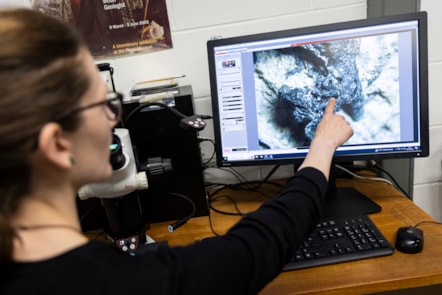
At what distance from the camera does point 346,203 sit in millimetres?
1080

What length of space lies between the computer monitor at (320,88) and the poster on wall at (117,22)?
0.90ft

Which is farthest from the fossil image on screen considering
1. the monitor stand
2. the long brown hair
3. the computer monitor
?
the long brown hair

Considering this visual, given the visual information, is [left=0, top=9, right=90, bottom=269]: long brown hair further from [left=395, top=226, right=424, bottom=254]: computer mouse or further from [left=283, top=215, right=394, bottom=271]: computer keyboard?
[left=395, top=226, right=424, bottom=254]: computer mouse

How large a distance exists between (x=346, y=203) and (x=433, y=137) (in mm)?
418

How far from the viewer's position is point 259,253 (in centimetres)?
60

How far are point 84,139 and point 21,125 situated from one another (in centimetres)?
9

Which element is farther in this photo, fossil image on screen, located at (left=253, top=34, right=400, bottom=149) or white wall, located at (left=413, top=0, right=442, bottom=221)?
white wall, located at (left=413, top=0, right=442, bottom=221)

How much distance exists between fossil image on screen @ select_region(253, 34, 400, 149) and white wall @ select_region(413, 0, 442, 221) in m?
0.26

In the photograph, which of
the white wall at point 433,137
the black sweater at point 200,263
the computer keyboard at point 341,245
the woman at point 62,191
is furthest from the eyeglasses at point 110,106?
the white wall at point 433,137

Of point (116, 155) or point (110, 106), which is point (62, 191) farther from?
point (116, 155)

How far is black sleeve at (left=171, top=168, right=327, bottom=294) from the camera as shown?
0.55m

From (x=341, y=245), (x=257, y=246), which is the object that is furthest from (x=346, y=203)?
(x=257, y=246)

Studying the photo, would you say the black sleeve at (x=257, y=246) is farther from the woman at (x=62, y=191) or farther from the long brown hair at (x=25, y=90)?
the long brown hair at (x=25, y=90)

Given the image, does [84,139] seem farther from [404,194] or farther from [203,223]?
[404,194]
